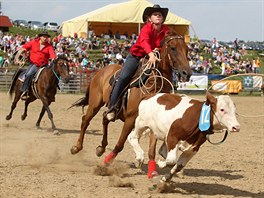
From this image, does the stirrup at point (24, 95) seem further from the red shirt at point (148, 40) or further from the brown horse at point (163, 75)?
the red shirt at point (148, 40)

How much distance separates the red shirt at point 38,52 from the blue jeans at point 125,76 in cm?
625

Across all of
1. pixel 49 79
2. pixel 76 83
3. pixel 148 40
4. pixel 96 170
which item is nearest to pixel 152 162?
pixel 96 170

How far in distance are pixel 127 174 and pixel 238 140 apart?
507 cm

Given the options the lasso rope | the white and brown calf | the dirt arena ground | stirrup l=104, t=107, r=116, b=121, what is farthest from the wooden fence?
the white and brown calf

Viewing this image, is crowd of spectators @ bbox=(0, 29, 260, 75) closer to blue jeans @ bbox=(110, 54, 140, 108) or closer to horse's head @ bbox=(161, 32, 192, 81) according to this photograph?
blue jeans @ bbox=(110, 54, 140, 108)

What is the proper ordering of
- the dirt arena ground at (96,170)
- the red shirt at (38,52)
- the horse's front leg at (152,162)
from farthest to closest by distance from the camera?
the red shirt at (38,52) < the horse's front leg at (152,162) < the dirt arena ground at (96,170)

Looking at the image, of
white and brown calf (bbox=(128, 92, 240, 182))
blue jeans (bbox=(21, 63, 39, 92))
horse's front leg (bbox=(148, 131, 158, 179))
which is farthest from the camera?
blue jeans (bbox=(21, 63, 39, 92))

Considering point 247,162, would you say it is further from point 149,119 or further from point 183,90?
point 183,90

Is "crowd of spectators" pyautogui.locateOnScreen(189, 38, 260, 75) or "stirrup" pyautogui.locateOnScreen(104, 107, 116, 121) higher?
"stirrup" pyautogui.locateOnScreen(104, 107, 116, 121)

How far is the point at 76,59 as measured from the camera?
3294cm

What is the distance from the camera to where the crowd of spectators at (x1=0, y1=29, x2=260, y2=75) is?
3244 cm

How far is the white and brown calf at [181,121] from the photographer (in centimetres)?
626

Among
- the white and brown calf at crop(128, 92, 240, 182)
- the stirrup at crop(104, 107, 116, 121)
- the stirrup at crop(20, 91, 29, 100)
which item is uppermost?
the white and brown calf at crop(128, 92, 240, 182)

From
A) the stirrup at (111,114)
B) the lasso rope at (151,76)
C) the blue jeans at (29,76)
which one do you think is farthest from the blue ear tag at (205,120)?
the blue jeans at (29,76)
